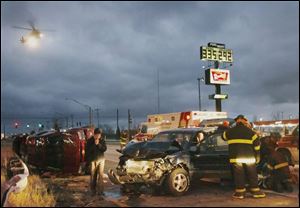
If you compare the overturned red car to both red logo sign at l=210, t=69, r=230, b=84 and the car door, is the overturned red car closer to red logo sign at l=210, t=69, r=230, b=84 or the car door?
the car door

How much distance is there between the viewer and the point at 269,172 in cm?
1105

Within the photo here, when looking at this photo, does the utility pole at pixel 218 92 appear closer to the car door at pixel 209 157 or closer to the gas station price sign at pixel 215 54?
the gas station price sign at pixel 215 54

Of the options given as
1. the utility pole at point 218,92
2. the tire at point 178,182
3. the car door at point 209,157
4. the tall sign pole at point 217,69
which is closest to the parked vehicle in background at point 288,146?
the car door at point 209,157

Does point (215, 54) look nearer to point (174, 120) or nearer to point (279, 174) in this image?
point (174, 120)

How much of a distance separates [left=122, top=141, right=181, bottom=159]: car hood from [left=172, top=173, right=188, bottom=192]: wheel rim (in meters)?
0.56

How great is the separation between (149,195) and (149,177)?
411 millimetres

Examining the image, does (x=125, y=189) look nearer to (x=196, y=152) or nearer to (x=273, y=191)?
(x=196, y=152)

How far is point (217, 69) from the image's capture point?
44750mm

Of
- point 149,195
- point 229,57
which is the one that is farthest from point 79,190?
point 229,57

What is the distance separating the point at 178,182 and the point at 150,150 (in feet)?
3.54

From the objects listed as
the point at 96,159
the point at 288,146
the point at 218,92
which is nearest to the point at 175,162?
the point at 96,159

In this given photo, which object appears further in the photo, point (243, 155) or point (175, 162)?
point (175, 162)

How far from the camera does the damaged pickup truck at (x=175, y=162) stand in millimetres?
Answer: 10609

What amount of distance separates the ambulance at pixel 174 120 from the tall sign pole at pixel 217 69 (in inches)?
642
